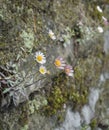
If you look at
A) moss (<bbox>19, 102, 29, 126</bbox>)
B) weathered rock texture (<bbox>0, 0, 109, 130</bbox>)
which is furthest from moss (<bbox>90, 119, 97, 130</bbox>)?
moss (<bbox>19, 102, 29, 126</bbox>)

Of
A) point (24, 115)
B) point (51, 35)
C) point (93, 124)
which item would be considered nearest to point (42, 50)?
point (51, 35)

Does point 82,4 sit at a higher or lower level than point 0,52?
higher

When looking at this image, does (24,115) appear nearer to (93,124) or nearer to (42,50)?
(42,50)

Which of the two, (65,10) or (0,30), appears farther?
(65,10)

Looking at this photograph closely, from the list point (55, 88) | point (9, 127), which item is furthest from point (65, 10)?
point (9, 127)

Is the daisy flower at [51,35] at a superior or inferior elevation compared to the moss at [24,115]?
superior

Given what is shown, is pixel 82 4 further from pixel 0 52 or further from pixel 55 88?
pixel 0 52

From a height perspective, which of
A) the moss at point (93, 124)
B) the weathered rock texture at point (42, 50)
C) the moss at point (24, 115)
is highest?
the weathered rock texture at point (42, 50)

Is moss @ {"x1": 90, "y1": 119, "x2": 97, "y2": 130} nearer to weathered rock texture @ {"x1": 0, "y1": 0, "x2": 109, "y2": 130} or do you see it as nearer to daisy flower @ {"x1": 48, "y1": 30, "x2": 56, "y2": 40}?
weathered rock texture @ {"x1": 0, "y1": 0, "x2": 109, "y2": 130}

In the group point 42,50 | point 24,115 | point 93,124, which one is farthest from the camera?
point 93,124

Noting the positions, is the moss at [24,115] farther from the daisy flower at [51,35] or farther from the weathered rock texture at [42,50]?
the daisy flower at [51,35]

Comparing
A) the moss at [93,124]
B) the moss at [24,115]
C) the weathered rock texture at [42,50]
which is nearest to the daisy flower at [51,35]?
the weathered rock texture at [42,50]
